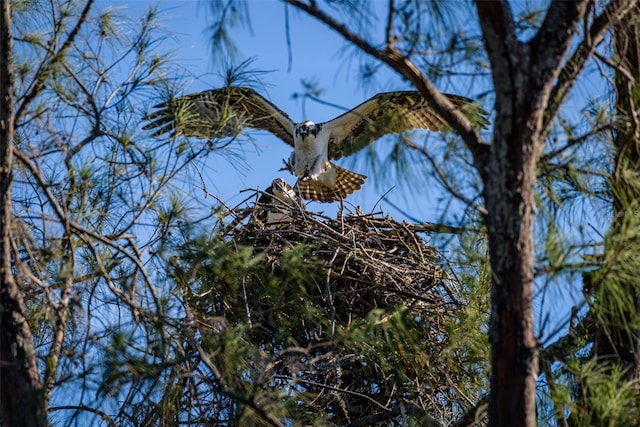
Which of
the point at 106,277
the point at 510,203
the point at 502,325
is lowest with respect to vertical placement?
the point at 502,325

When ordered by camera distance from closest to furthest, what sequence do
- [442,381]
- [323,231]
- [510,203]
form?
[510,203] < [442,381] < [323,231]

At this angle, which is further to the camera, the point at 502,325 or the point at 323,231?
the point at 323,231

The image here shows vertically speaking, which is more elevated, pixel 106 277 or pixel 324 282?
pixel 324 282

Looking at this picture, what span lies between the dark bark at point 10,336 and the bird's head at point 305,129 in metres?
4.63

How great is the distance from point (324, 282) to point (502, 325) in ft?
9.22

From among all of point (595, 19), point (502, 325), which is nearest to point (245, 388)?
point (502, 325)

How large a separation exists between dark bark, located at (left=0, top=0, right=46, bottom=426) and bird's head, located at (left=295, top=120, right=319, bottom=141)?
4628 millimetres

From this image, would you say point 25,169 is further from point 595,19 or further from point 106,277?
point 595,19

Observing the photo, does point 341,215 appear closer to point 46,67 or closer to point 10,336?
point 46,67

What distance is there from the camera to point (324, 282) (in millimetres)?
5738

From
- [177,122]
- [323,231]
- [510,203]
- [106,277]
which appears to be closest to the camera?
[510,203]

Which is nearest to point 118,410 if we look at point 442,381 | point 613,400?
point 613,400

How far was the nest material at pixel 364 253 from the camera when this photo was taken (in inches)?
227

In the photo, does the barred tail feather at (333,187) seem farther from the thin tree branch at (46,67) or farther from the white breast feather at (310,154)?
the thin tree branch at (46,67)
